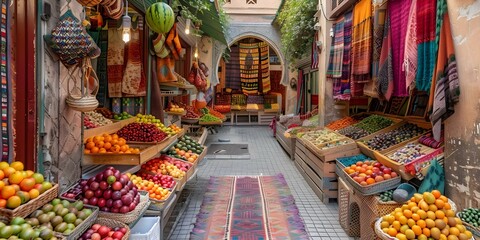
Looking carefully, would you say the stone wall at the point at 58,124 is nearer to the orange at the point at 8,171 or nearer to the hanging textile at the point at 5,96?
the hanging textile at the point at 5,96

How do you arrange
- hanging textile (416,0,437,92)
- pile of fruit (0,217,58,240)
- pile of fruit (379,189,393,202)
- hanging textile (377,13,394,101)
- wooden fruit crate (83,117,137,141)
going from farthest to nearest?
hanging textile (377,13,394,101) → wooden fruit crate (83,117,137,141) → pile of fruit (379,189,393,202) → hanging textile (416,0,437,92) → pile of fruit (0,217,58,240)

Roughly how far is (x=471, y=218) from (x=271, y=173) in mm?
4776

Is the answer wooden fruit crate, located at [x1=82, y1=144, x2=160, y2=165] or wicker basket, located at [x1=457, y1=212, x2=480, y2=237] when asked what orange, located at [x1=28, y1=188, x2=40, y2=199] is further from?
wicker basket, located at [x1=457, y1=212, x2=480, y2=237]

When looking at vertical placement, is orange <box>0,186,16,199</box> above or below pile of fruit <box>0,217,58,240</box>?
above

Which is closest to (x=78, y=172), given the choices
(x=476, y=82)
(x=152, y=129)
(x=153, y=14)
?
Answer: (x=152, y=129)

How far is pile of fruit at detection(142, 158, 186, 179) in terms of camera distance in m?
4.73

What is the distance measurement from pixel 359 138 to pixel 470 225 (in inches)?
113

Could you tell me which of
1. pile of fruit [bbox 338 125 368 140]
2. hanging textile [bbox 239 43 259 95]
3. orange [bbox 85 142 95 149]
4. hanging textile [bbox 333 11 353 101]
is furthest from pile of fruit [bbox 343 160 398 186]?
hanging textile [bbox 239 43 259 95]

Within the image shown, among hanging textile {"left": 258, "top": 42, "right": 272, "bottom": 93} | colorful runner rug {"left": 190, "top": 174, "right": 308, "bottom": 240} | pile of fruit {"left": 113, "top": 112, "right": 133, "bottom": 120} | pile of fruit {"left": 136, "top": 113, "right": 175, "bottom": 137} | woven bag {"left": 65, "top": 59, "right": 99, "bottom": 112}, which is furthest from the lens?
hanging textile {"left": 258, "top": 42, "right": 272, "bottom": 93}

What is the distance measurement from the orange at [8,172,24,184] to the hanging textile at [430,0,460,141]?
3306 mm

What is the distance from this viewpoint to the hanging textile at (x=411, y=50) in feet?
12.4

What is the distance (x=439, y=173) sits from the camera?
346cm

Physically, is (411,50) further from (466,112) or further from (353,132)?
(353,132)

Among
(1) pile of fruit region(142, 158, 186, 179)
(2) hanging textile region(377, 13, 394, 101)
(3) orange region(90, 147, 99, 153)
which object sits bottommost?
(1) pile of fruit region(142, 158, 186, 179)
